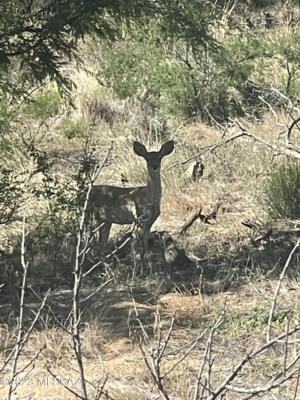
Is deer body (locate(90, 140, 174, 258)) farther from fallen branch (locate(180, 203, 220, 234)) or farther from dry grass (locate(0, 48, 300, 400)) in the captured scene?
fallen branch (locate(180, 203, 220, 234))

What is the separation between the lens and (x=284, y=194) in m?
9.21

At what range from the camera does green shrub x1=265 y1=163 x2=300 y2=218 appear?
920cm

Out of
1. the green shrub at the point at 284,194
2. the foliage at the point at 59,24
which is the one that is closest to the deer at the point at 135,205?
the foliage at the point at 59,24

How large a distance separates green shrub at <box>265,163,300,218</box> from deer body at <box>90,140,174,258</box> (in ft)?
5.97

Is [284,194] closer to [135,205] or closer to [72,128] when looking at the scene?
[135,205]

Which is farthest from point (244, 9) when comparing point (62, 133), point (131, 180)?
point (131, 180)

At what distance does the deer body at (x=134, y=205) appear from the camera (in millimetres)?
7875

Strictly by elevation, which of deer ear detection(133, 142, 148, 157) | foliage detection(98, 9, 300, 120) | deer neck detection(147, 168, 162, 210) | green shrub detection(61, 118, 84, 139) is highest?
foliage detection(98, 9, 300, 120)

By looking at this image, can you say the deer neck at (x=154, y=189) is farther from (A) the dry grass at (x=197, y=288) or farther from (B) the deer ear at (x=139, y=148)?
(A) the dry grass at (x=197, y=288)

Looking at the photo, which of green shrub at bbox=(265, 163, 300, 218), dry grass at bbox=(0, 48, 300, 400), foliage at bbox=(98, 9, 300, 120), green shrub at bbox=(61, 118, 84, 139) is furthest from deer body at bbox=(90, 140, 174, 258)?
green shrub at bbox=(61, 118, 84, 139)

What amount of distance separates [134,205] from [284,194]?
2.10 meters

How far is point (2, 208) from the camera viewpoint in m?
→ 7.81

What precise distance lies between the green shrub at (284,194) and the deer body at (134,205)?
1821mm

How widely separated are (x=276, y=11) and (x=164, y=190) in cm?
1333
